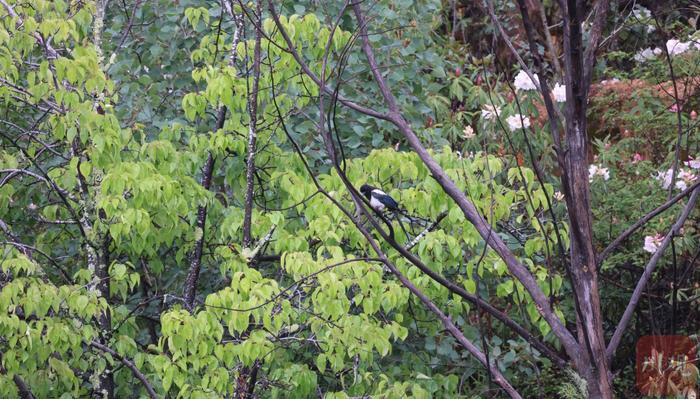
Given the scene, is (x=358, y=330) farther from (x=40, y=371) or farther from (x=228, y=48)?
(x=228, y=48)

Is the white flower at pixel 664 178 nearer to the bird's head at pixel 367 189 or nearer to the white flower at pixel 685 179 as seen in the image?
the white flower at pixel 685 179

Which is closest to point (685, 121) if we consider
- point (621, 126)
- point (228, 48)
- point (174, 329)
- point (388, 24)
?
point (621, 126)

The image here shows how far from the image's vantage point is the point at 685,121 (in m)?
6.60

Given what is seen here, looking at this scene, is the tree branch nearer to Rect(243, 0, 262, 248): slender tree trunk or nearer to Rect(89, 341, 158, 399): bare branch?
Rect(243, 0, 262, 248): slender tree trunk

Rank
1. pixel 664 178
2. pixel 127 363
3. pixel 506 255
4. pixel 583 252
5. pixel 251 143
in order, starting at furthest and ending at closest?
pixel 664 178 < pixel 251 143 < pixel 127 363 < pixel 506 255 < pixel 583 252

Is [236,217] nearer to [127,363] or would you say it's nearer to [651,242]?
[127,363]

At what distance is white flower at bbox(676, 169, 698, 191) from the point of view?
5.90m

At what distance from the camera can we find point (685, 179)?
5953 millimetres

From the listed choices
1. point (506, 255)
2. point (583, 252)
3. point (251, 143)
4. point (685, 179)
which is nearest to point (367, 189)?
point (251, 143)

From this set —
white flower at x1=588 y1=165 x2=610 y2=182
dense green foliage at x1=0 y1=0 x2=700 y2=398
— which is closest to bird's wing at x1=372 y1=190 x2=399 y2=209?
dense green foliage at x1=0 y1=0 x2=700 y2=398

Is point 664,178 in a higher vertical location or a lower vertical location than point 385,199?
higher

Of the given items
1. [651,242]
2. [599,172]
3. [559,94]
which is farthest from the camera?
[599,172]

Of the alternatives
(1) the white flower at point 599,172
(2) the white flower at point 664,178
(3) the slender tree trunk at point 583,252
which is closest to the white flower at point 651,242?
(2) the white flower at point 664,178

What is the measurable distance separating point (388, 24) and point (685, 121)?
2.07m
